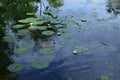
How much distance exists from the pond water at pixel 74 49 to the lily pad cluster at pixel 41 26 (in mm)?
240

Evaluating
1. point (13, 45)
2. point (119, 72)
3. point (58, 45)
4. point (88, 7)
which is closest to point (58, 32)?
point (58, 45)

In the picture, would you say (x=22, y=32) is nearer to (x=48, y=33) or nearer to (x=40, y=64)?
(x=48, y=33)

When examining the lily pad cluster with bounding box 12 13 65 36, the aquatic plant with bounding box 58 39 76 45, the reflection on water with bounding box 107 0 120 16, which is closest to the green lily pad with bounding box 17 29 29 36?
the lily pad cluster with bounding box 12 13 65 36

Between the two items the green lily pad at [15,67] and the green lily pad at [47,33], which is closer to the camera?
the green lily pad at [15,67]

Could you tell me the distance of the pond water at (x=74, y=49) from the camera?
536 cm

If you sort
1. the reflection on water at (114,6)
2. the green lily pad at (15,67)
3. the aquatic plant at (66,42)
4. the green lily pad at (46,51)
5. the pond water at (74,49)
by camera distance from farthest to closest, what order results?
the reflection on water at (114,6), the aquatic plant at (66,42), the green lily pad at (46,51), the green lily pad at (15,67), the pond water at (74,49)

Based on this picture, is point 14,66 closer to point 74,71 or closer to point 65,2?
point 74,71

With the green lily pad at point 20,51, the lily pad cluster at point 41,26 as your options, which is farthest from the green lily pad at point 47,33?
the green lily pad at point 20,51

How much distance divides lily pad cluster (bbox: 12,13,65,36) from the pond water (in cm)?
24

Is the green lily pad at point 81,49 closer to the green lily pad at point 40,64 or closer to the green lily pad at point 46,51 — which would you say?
the green lily pad at point 46,51

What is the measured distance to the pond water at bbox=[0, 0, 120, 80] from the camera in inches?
211

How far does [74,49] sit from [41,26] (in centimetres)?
218

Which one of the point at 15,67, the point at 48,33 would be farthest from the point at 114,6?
the point at 15,67

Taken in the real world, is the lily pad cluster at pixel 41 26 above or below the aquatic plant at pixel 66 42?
above
